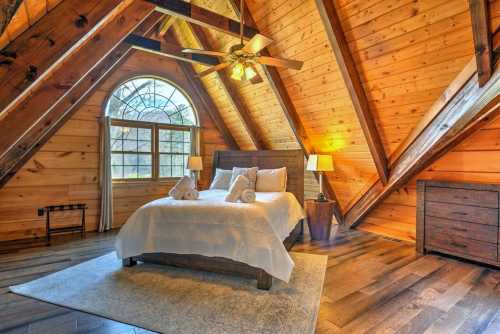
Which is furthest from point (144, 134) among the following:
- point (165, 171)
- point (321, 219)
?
point (321, 219)

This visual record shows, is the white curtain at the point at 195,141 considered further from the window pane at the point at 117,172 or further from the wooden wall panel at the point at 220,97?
the window pane at the point at 117,172

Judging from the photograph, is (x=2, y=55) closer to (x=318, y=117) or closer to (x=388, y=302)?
(x=388, y=302)

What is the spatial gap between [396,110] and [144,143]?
428cm

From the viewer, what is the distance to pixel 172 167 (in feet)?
18.2

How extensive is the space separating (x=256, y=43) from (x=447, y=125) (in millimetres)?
2026

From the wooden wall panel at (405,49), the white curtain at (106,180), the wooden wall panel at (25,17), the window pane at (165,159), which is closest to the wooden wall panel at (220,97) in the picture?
the window pane at (165,159)

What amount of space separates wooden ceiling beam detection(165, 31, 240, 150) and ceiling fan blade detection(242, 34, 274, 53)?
299 centimetres

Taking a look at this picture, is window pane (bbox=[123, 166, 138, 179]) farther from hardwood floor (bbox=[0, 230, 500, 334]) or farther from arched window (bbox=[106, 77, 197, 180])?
hardwood floor (bbox=[0, 230, 500, 334])

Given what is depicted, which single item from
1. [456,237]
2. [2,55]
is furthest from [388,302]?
[2,55]

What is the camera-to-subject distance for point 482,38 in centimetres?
203

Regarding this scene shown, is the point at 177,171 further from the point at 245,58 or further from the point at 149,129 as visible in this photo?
the point at 245,58

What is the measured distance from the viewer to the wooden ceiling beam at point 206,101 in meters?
5.39

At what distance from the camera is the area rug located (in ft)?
6.27

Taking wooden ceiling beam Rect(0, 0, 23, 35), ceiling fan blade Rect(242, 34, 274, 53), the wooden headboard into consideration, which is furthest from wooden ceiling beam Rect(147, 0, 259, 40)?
wooden ceiling beam Rect(0, 0, 23, 35)
